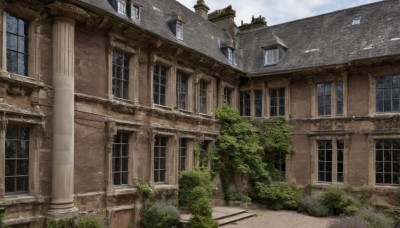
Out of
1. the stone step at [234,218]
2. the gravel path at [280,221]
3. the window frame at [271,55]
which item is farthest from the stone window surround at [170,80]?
the window frame at [271,55]

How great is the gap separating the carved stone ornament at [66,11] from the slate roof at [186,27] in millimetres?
1303

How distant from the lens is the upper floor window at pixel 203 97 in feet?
61.2

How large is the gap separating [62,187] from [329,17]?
18038 millimetres

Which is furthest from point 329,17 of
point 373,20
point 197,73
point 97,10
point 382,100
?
point 97,10

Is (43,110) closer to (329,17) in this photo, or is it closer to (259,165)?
(259,165)

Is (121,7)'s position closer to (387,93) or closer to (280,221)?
(280,221)

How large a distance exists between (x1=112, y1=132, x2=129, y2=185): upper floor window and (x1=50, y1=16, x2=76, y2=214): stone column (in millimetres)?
2338

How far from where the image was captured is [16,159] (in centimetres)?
1020

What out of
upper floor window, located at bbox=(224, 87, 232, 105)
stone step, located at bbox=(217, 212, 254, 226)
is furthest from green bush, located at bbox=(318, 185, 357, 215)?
upper floor window, located at bbox=(224, 87, 232, 105)

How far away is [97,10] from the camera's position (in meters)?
11.8

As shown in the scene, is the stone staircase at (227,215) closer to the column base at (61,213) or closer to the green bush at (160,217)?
the green bush at (160,217)

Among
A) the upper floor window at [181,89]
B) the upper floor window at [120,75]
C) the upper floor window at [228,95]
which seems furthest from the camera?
the upper floor window at [228,95]

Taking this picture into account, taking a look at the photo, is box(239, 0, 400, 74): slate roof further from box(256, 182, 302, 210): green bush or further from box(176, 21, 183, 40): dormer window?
box(256, 182, 302, 210): green bush

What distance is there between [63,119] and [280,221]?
9.98 metres
